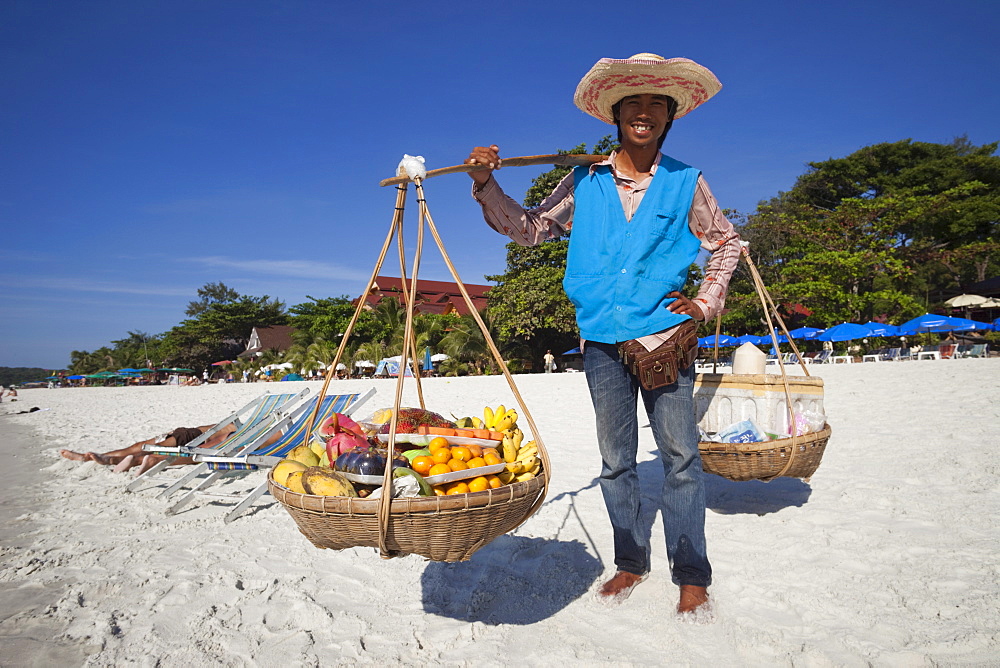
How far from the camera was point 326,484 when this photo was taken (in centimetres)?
183

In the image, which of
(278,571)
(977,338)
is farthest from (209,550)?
(977,338)

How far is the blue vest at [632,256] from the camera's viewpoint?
2201 millimetres

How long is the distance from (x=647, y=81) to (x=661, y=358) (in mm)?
1086

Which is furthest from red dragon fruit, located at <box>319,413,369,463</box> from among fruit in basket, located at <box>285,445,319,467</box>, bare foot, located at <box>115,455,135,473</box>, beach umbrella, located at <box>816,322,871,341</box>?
beach umbrella, located at <box>816,322,871,341</box>

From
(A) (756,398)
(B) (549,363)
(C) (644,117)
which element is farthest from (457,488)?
(B) (549,363)

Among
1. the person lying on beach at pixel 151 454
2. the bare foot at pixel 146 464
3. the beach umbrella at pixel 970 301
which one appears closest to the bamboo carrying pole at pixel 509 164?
the person lying on beach at pixel 151 454

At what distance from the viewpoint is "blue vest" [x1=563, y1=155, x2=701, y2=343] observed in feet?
7.22

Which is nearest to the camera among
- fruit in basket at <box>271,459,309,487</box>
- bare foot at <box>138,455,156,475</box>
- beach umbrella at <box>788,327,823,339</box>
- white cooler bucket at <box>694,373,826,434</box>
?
fruit in basket at <box>271,459,309,487</box>

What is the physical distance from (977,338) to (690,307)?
26.4 metres

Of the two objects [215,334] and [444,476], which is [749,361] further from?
[215,334]

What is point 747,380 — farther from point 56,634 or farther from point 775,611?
point 56,634

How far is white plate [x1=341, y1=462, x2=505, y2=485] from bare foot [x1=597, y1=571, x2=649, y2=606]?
0.96 metres

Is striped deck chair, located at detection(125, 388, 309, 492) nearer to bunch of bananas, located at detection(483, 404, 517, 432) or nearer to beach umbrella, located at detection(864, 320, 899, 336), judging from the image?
bunch of bananas, located at detection(483, 404, 517, 432)

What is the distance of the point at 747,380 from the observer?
3.31 m
